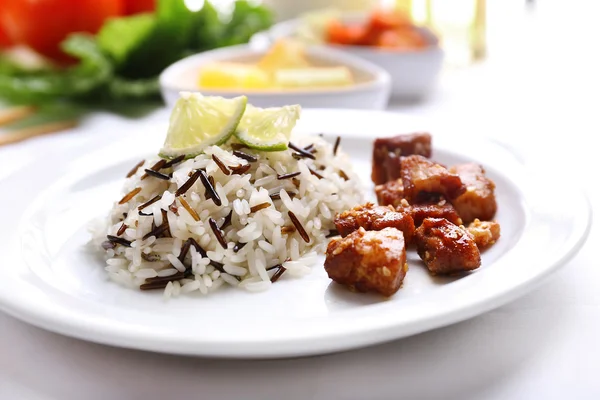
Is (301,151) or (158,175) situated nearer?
(158,175)

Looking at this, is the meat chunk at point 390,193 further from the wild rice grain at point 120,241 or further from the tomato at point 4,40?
the tomato at point 4,40

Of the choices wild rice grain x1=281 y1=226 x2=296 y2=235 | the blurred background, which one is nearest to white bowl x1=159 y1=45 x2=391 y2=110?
the blurred background

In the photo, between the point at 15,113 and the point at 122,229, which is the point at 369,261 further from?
the point at 15,113

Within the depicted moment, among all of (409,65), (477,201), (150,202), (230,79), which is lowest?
(409,65)

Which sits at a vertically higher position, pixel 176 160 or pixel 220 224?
pixel 176 160

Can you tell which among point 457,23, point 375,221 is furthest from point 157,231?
point 457,23

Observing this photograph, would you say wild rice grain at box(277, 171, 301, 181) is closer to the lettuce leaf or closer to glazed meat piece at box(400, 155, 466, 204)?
glazed meat piece at box(400, 155, 466, 204)

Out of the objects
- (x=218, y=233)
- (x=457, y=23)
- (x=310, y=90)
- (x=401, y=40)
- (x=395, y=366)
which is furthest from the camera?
(x=457, y=23)

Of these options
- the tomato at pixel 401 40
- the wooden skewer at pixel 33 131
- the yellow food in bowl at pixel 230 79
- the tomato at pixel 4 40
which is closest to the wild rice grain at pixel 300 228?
the yellow food in bowl at pixel 230 79
